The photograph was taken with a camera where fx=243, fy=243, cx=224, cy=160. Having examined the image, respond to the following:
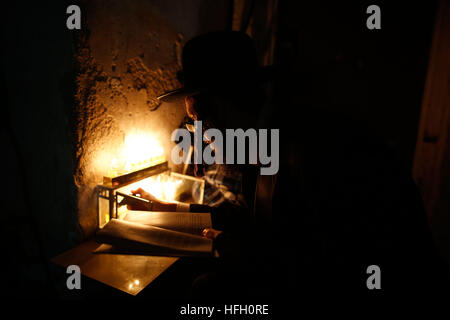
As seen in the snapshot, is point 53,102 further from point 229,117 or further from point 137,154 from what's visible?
point 229,117

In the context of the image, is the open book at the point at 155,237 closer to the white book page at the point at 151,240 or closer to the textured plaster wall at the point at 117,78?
the white book page at the point at 151,240

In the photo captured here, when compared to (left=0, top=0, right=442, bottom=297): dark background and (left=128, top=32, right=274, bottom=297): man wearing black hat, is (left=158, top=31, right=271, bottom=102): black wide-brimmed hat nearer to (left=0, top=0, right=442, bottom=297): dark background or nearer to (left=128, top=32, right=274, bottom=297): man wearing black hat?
(left=128, top=32, right=274, bottom=297): man wearing black hat

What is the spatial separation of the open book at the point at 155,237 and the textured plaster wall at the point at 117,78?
0.34 m

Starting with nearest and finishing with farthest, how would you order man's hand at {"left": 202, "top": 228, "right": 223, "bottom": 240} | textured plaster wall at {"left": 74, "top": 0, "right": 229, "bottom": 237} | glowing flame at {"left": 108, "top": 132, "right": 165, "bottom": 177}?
man's hand at {"left": 202, "top": 228, "right": 223, "bottom": 240}
textured plaster wall at {"left": 74, "top": 0, "right": 229, "bottom": 237}
glowing flame at {"left": 108, "top": 132, "right": 165, "bottom": 177}

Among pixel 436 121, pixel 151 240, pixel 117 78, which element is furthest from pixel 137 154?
pixel 436 121

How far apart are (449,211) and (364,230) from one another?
2.46 m

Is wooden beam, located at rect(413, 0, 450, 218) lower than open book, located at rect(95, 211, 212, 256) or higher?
higher

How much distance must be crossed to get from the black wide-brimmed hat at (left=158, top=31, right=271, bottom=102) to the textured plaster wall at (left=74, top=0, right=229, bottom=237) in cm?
49

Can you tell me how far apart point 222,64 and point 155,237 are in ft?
2.90

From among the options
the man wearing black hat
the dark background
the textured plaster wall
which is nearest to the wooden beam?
the dark background

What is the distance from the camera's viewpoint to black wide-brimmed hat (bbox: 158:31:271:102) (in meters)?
1.21

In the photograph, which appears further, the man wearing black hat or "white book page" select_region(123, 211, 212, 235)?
"white book page" select_region(123, 211, 212, 235)

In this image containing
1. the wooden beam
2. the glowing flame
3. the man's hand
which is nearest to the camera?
the man's hand

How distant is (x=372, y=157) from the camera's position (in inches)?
30.7
